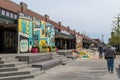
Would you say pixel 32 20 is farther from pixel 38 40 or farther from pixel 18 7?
pixel 18 7

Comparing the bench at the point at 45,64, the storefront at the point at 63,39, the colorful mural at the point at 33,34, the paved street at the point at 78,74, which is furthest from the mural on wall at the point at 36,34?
the storefront at the point at 63,39

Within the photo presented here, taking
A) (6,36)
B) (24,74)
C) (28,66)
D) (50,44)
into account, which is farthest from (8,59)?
(50,44)

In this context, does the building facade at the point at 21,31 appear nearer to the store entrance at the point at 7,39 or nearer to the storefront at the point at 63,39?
the store entrance at the point at 7,39

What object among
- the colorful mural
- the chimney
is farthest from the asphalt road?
the chimney

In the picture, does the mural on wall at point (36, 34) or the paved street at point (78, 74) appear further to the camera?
the mural on wall at point (36, 34)

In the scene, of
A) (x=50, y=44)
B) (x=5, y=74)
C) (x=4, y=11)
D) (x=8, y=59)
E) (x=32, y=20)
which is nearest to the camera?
(x=5, y=74)

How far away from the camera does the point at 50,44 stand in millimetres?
37281

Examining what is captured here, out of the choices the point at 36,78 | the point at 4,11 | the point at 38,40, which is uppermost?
the point at 4,11

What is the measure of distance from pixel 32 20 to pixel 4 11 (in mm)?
5228

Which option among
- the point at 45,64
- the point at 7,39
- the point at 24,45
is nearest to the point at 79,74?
the point at 45,64

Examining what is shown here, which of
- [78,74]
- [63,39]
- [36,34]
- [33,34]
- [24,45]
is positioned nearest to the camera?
[78,74]

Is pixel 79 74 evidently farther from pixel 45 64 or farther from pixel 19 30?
pixel 19 30

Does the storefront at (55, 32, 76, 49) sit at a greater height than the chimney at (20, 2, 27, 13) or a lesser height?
lesser

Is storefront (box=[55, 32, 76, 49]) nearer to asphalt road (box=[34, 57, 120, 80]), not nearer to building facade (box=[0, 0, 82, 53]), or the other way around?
building facade (box=[0, 0, 82, 53])
